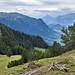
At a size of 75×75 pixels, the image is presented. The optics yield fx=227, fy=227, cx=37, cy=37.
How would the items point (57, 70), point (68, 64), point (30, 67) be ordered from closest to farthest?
1. point (57, 70)
2. point (68, 64)
3. point (30, 67)

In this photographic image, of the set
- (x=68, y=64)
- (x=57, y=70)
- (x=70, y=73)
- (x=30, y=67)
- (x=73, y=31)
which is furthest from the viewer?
(x=73, y=31)

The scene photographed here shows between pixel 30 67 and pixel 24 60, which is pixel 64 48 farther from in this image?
pixel 30 67

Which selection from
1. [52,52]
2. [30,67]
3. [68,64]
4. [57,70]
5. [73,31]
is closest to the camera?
[57,70]

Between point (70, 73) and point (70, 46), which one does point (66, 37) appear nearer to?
point (70, 46)

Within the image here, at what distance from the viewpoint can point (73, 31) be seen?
127562 millimetres

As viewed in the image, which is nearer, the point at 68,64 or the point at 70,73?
the point at 70,73

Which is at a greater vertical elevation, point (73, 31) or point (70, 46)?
point (73, 31)

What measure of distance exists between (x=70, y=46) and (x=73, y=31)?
28.3 ft

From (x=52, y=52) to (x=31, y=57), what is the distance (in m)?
16.0

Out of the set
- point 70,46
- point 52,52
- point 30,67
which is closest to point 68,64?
point 30,67

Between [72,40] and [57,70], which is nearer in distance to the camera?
[57,70]

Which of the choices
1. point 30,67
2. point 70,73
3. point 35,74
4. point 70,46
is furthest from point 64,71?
point 70,46

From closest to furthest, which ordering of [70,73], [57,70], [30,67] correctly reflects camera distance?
[70,73]
[57,70]
[30,67]

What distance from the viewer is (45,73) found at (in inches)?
1916
